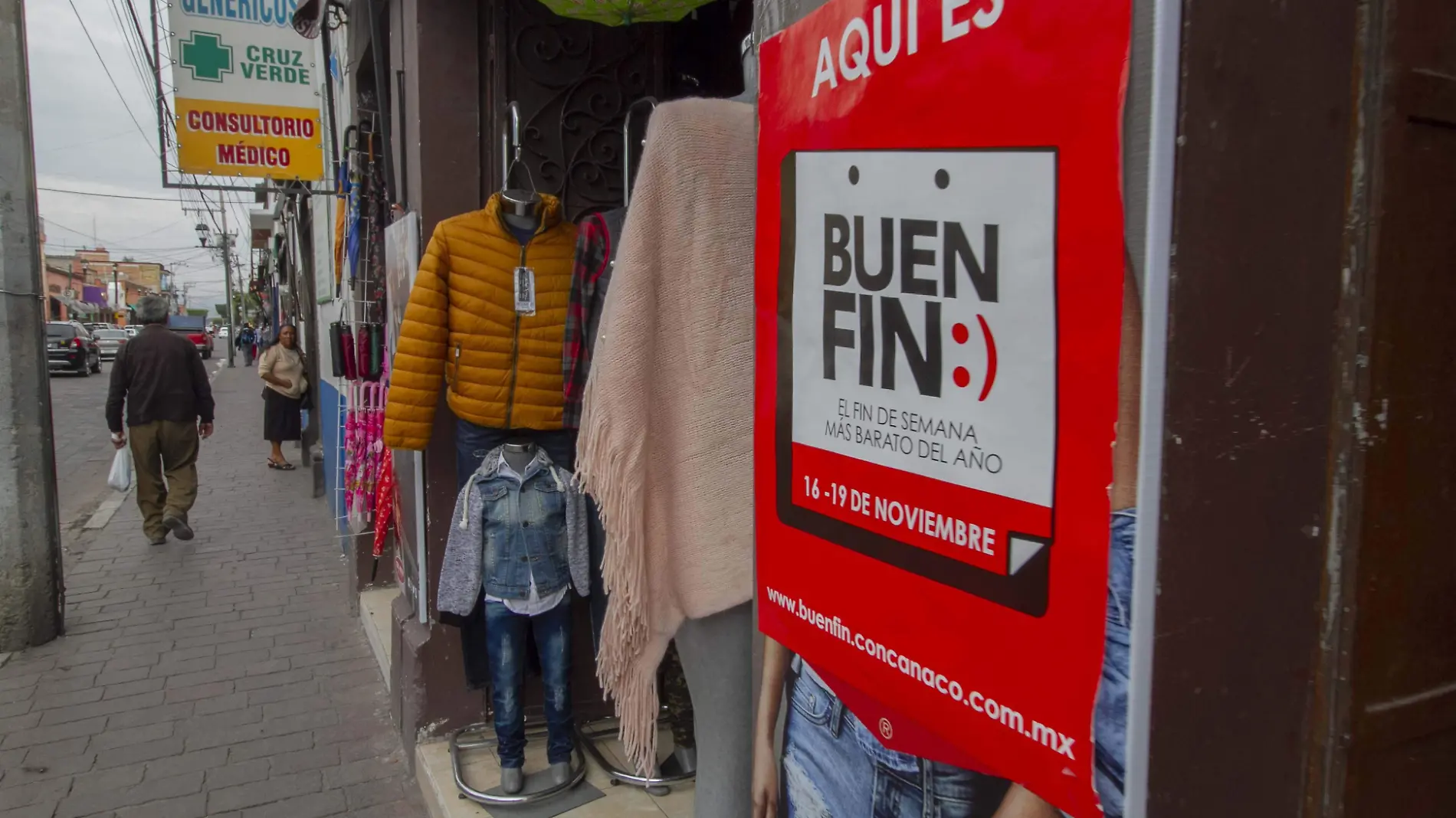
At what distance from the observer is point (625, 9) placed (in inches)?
110

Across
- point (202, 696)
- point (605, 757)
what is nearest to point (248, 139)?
point (202, 696)

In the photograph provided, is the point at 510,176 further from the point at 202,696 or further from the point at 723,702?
the point at 202,696

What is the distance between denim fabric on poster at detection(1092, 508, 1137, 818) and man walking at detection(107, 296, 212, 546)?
25.6ft

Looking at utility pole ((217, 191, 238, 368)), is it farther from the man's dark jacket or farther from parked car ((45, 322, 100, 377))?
the man's dark jacket

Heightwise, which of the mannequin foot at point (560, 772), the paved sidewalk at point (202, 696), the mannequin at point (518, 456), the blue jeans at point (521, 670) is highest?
the mannequin at point (518, 456)

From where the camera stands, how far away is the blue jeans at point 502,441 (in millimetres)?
3156

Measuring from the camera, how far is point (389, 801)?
3.55 meters

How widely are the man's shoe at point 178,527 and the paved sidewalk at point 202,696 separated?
112 millimetres

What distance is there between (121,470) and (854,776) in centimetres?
768

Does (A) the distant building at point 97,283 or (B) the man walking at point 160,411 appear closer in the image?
(B) the man walking at point 160,411

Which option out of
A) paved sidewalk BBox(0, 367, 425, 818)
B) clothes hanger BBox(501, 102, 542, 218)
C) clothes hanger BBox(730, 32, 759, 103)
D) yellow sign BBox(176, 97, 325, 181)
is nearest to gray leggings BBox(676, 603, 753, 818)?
clothes hanger BBox(730, 32, 759, 103)

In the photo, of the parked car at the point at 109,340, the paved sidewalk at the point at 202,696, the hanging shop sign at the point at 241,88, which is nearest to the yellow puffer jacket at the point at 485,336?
the paved sidewalk at the point at 202,696

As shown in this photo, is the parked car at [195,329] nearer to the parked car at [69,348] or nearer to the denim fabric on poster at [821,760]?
the parked car at [69,348]

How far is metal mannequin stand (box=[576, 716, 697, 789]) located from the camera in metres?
3.28
